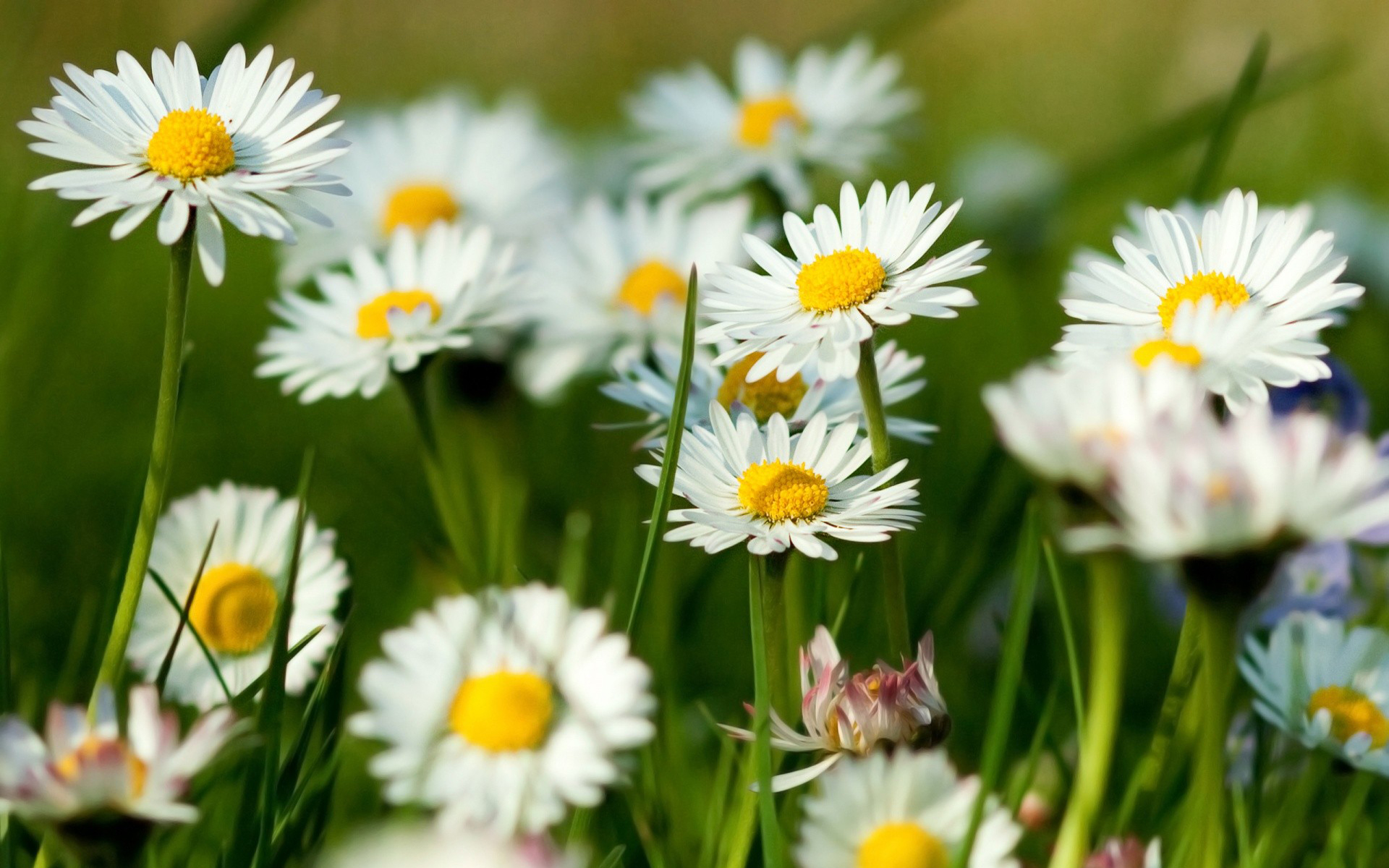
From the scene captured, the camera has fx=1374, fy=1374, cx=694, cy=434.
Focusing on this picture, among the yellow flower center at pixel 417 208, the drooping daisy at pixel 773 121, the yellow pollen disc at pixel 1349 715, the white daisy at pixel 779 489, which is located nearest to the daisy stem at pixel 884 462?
the white daisy at pixel 779 489

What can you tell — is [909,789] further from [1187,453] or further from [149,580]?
[149,580]

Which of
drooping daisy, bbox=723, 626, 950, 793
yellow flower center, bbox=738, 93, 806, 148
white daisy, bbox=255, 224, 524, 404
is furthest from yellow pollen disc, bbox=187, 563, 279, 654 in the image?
yellow flower center, bbox=738, 93, 806, 148

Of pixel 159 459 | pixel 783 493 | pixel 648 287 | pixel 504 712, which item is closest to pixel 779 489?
pixel 783 493

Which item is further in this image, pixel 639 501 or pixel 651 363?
pixel 639 501

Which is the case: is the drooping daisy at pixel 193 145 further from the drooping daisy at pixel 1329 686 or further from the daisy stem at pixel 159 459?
Result: the drooping daisy at pixel 1329 686

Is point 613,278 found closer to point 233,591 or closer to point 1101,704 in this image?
point 233,591

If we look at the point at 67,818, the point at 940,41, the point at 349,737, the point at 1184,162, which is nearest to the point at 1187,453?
the point at 67,818
